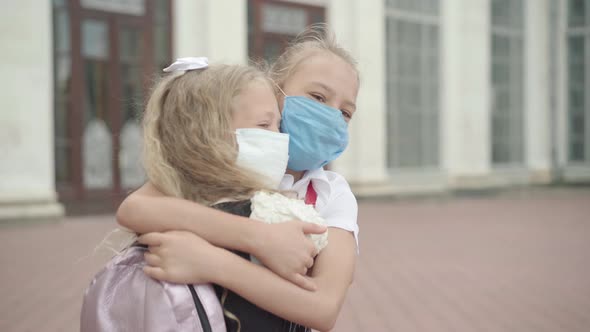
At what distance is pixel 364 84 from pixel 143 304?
32.3 feet

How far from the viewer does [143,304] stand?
0.99 meters

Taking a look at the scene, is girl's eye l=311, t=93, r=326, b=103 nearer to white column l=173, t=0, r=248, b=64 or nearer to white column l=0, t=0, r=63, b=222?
white column l=0, t=0, r=63, b=222

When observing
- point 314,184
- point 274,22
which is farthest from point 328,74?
point 274,22

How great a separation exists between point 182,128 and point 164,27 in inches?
313

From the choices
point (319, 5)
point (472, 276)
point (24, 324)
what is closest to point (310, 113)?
point (24, 324)

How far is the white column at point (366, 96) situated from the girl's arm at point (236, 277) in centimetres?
917

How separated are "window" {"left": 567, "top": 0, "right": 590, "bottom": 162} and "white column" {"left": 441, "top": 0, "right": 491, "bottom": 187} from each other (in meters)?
3.04

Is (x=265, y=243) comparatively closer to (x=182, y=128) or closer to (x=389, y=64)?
(x=182, y=128)

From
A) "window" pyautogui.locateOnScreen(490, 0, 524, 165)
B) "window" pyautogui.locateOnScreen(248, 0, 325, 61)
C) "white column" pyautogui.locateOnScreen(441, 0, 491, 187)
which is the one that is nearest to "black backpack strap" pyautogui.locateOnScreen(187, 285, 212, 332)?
"window" pyautogui.locateOnScreen(248, 0, 325, 61)

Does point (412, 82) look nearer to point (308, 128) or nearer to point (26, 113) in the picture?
point (26, 113)

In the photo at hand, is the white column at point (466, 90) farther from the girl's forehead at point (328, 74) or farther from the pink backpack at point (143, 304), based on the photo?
the pink backpack at point (143, 304)

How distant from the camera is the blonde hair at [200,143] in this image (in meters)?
1.08

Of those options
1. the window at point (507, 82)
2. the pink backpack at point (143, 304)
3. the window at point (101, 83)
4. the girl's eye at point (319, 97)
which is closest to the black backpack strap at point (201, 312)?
the pink backpack at point (143, 304)

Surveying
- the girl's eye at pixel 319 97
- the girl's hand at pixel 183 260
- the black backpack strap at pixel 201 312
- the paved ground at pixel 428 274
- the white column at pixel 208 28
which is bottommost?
the paved ground at pixel 428 274
